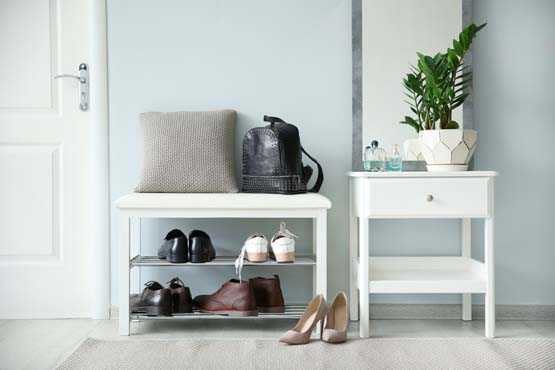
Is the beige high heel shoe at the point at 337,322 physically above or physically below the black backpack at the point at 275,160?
below

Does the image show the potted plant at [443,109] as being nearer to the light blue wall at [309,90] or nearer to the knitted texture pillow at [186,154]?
the light blue wall at [309,90]

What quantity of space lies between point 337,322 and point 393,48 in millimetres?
1198

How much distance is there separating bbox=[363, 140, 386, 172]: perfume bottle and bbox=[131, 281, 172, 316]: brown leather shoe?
0.94 m

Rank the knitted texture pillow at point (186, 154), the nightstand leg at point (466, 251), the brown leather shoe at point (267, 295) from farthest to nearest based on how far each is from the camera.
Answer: the nightstand leg at point (466, 251), the knitted texture pillow at point (186, 154), the brown leather shoe at point (267, 295)

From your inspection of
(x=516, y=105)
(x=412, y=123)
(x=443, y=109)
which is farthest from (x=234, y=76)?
(x=516, y=105)

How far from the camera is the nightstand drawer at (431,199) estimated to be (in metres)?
2.31

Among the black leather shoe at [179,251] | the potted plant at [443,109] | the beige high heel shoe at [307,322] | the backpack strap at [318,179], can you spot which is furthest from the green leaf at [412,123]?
the black leather shoe at [179,251]

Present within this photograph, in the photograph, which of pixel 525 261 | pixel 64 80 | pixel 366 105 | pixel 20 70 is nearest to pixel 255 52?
pixel 366 105

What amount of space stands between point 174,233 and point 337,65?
1020mm

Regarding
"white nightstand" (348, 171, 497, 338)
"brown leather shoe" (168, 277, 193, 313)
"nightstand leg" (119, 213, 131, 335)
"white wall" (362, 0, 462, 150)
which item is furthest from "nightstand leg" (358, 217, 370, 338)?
"nightstand leg" (119, 213, 131, 335)

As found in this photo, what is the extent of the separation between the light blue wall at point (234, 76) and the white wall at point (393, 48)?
95 mm

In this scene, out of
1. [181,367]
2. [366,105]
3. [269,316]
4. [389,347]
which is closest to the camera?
[181,367]

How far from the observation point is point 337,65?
2.72 meters

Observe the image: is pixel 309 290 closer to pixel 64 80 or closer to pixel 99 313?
pixel 99 313
